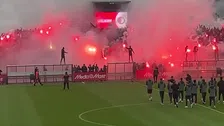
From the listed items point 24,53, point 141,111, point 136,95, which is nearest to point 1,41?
point 24,53

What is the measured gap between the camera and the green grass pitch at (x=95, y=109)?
23859 millimetres

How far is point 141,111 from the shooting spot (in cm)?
2647

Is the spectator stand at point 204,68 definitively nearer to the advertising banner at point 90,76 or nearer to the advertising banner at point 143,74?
the advertising banner at point 143,74

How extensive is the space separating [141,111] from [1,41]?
102 feet

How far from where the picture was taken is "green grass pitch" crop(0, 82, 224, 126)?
78.3ft

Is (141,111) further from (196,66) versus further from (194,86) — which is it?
(196,66)

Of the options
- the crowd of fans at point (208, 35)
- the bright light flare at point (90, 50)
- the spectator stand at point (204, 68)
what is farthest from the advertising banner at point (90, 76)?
the crowd of fans at point (208, 35)

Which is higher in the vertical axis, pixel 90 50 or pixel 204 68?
pixel 90 50

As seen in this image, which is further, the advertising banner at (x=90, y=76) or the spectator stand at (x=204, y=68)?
the spectator stand at (x=204, y=68)

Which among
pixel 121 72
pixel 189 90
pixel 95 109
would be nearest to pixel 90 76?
pixel 121 72

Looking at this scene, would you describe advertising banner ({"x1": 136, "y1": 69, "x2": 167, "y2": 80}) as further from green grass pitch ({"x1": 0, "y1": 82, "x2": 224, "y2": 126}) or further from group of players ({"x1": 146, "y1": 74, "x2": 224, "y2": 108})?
group of players ({"x1": 146, "y1": 74, "x2": 224, "y2": 108})

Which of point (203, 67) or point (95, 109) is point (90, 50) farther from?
point (95, 109)

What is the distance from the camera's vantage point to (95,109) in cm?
2744

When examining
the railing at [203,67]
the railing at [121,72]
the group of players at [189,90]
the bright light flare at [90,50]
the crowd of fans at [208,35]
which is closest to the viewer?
the group of players at [189,90]
